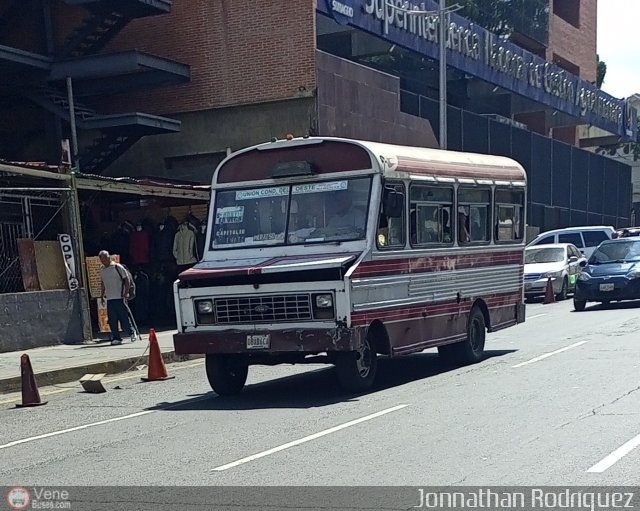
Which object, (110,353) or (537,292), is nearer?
(110,353)

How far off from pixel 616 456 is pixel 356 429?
2550 millimetres

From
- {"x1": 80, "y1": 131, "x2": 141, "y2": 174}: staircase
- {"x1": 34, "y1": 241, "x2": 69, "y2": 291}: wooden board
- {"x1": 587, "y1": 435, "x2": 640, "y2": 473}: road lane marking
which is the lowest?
{"x1": 587, "y1": 435, "x2": 640, "y2": 473}: road lane marking

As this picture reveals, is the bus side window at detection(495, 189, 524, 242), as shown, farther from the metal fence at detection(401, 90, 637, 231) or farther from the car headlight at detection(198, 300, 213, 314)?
the metal fence at detection(401, 90, 637, 231)

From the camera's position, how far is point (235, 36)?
2522 cm

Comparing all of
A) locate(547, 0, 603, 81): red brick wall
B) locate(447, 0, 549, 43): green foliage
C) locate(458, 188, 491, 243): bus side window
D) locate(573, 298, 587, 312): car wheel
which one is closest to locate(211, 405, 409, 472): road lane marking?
locate(458, 188, 491, 243): bus side window

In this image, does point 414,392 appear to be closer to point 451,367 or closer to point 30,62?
point 451,367

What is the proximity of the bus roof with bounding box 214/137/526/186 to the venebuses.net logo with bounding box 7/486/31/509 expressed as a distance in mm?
5844

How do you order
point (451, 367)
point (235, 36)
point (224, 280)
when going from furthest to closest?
point (235, 36)
point (451, 367)
point (224, 280)

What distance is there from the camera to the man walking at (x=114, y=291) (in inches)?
695

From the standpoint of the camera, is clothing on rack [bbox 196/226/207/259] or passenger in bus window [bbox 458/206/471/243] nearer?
passenger in bus window [bbox 458/206/471/243]

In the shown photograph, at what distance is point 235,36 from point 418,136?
745 centimetres

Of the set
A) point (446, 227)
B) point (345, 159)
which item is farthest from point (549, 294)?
point (345, 159)

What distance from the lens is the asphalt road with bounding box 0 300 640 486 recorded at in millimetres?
7379

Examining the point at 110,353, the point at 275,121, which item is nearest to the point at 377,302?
the point at 110,353
